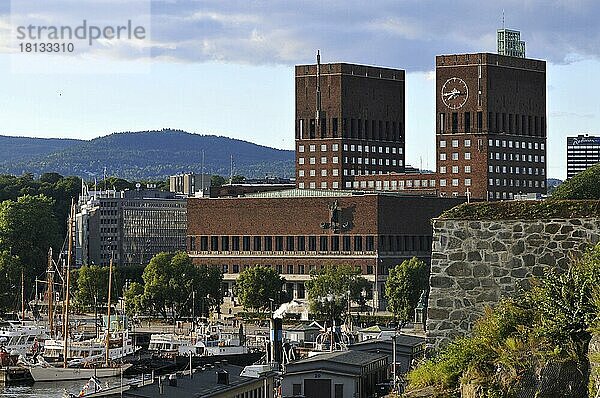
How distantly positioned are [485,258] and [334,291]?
130 meters

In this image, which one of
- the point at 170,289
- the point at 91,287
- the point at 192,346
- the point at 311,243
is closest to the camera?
the point at 192,346

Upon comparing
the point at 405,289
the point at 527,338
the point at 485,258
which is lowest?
the point at 405,289

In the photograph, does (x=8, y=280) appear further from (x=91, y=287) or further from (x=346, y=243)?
(x=346, y=243)

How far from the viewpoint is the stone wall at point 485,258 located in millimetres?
17969

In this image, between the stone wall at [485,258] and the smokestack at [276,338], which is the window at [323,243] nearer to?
the smokestack at [276,338]

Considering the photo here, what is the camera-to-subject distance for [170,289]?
148 m

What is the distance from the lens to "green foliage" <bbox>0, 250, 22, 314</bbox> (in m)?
160

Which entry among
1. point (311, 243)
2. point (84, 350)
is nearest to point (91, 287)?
point (311, 243)

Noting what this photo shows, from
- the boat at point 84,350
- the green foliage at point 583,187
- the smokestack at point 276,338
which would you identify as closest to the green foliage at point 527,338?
the smokestack at point 276,338

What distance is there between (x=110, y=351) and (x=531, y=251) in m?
101

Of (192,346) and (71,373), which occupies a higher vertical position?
(192,346)

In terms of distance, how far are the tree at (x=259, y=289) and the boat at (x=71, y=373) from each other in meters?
39.1

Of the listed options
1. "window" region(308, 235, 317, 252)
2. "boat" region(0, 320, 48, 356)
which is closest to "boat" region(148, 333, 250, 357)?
"boat" region(0, 320, 48, 356)

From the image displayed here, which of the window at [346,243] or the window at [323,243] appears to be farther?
the window at [323,243]
